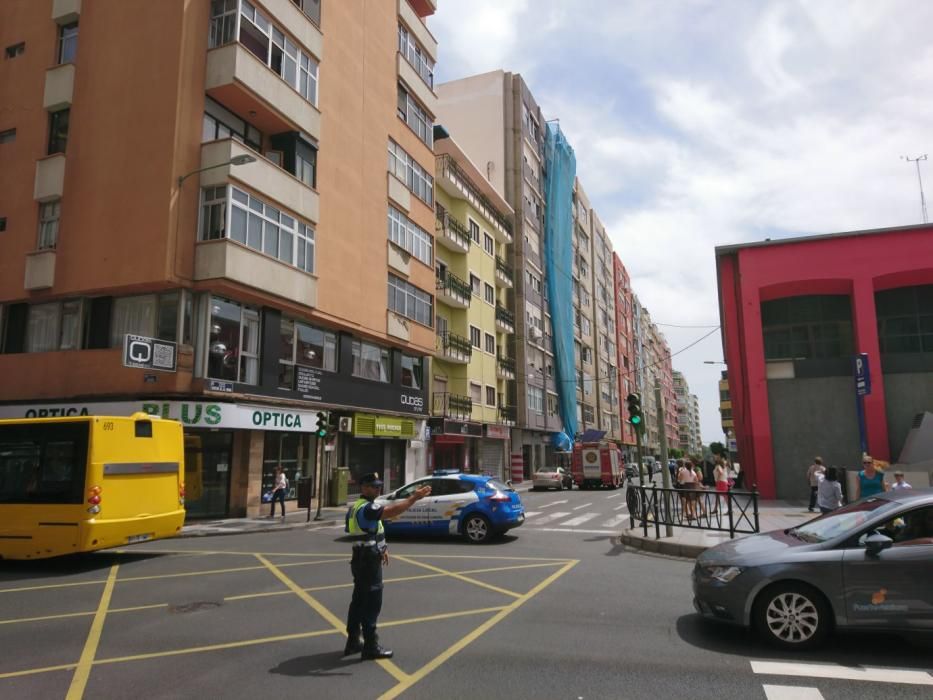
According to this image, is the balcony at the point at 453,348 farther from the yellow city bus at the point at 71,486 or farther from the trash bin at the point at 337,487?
the yellow city bus at the point at 71,486

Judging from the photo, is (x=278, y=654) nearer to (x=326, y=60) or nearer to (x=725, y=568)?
(x=725, y=568)

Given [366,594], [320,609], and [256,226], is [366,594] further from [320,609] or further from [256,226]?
[256,226]

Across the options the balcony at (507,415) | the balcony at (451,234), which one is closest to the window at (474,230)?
the balcony at (451,234)

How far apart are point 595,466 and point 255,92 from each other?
2727cm

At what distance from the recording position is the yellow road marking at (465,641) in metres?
5.07

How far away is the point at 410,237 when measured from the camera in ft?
103

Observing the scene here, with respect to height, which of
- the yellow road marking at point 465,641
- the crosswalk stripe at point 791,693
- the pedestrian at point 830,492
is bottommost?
the yellow road marking at point 465,641

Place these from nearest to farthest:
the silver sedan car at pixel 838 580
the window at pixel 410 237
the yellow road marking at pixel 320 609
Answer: the yellow road marking at pixel 320 609 → the silver sedan car at pixel 838 580 → the window at pixel 410 237

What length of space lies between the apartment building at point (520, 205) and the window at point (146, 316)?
1215 inches

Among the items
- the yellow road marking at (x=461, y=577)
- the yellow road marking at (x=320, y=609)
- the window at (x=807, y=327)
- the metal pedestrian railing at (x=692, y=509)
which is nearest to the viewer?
the yellow road marking at (x=320, y=609)

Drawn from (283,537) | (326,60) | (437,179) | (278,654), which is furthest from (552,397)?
(278,654)

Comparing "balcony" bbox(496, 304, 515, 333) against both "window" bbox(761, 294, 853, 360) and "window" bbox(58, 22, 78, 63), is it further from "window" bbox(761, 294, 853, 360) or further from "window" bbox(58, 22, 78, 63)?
"window" bbox(58, 22, 78, 63)

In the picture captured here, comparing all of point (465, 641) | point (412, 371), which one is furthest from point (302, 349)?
point (465, 641)

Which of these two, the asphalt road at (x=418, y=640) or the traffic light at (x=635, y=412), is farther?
the traffic light at (x=635, y=412)
